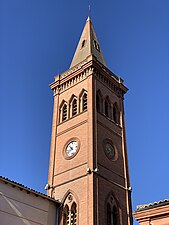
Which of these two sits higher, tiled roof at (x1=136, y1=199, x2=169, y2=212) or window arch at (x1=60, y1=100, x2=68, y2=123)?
window arch at (x1=60, y1=100, x2=68, y2=123)

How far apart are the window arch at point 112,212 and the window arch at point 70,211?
2475mm

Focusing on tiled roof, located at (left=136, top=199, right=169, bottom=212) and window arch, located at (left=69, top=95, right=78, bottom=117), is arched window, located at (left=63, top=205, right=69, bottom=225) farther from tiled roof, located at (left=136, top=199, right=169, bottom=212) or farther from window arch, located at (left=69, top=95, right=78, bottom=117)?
tiled roof, located at (left=136, top=199, right=169, bottom=212)

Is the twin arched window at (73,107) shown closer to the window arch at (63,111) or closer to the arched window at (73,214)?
the window arch at (63,111)

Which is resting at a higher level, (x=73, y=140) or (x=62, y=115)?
(x=62, y=115)

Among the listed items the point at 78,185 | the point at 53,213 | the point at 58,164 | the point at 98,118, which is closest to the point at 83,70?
the point at 98,118

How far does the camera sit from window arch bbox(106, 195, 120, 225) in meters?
29.4

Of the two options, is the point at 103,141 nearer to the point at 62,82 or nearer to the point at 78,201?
the point at 78,201

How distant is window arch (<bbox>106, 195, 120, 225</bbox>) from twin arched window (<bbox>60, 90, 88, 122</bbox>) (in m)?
8.66

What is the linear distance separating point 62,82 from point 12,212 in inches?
633

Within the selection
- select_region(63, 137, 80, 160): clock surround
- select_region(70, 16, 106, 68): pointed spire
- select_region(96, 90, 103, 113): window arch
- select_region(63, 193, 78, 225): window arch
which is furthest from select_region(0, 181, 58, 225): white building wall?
select_region(70, 16, 106, 68): pointed spire

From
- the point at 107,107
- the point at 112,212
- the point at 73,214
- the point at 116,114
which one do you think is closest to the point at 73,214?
the point at 73,214

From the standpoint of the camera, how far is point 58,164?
33.3 meters

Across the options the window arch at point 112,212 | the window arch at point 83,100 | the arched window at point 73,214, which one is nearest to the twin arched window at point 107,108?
the window arch at point 83,100

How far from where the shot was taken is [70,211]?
29375mm
